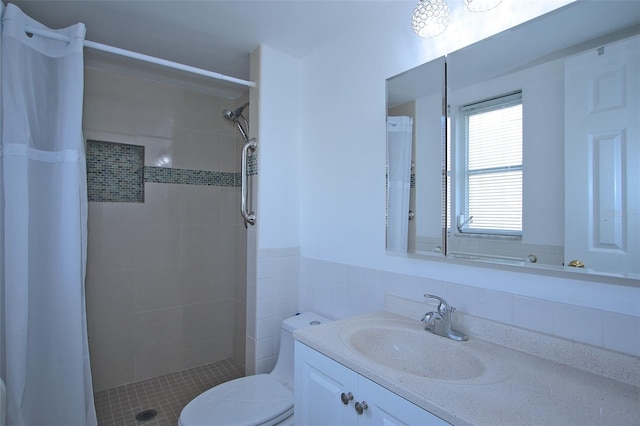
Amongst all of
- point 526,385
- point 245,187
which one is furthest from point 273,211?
point 526,385

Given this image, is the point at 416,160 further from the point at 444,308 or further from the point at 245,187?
the point at 245,187

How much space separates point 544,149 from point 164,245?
2465mm

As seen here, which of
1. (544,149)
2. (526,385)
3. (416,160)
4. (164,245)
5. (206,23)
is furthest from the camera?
(164,245)

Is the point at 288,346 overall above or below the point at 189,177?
below

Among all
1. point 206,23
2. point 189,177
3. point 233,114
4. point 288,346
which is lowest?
point 288,346

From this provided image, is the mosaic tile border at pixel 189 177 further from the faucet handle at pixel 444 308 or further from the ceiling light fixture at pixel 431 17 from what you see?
the faucet handle at pixel 444 308

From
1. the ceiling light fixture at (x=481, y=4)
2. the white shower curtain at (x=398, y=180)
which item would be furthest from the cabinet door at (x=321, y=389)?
the ceiling light fixture at (x=481, y=4)

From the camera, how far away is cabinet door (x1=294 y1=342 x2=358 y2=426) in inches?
42.1

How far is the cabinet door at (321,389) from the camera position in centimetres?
107

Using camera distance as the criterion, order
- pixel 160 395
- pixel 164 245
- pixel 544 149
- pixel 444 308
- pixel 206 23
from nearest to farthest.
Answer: pixel 544 149, pixel 444 308, pixel 206 23, pixel 160 395, pixel 164 245

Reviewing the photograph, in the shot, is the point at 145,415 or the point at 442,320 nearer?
the point at 442,320

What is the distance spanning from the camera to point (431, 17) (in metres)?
1.31

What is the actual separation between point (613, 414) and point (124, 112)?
114 inches

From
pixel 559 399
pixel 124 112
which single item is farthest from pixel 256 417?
pixel 124 112
